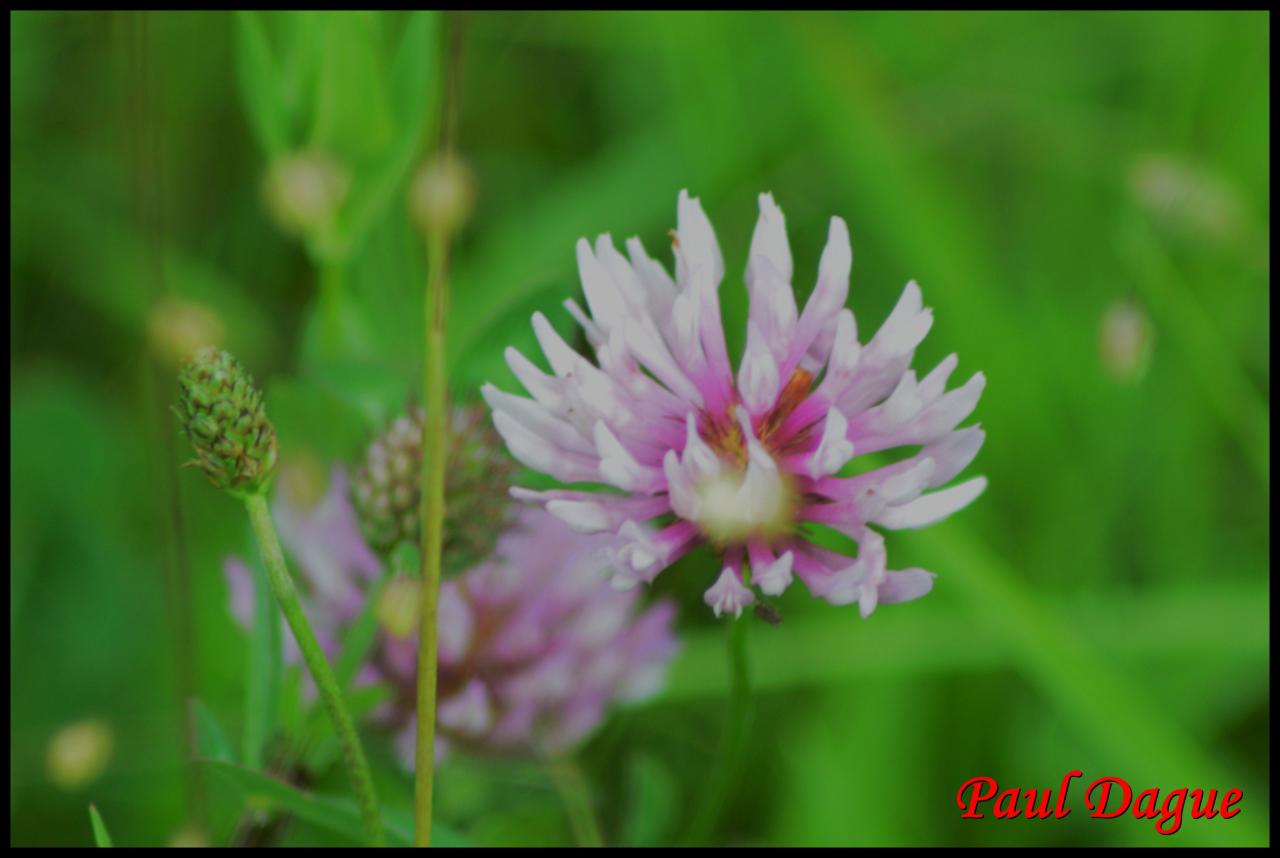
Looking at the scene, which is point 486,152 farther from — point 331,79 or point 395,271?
point 331,79

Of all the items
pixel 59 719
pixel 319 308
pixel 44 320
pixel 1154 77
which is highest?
pixel 1154 77

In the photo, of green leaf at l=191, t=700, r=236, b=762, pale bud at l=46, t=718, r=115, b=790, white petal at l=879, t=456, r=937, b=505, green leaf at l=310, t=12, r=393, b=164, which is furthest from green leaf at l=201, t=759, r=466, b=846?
green leaf at l=310, t=12, r=393, b=164

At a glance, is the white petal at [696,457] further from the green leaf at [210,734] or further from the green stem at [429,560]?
the green leaf at [210,734]

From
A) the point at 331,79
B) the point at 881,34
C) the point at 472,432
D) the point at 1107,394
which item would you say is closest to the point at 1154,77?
the point at 881,34

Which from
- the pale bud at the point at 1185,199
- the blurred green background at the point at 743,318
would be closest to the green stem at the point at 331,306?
the blurred green background at the point at 743,318

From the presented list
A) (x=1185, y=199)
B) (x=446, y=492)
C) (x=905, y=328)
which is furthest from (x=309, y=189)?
(x=1185, y=199)
